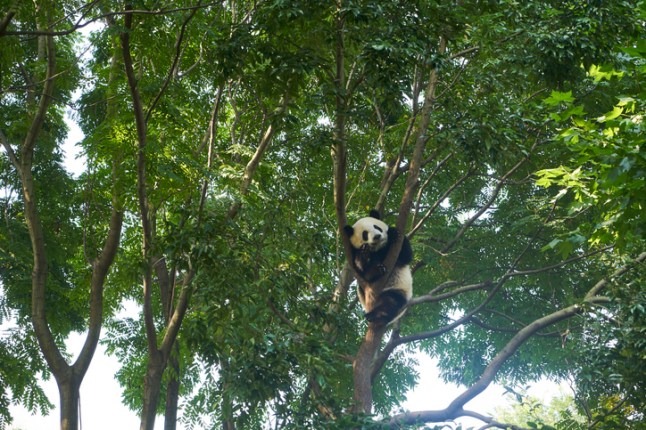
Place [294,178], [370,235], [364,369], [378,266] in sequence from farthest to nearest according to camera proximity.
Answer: [294,178]
[370,235]
[364,369]
[378,266]

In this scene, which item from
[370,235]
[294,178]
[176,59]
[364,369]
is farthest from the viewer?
[294,178]

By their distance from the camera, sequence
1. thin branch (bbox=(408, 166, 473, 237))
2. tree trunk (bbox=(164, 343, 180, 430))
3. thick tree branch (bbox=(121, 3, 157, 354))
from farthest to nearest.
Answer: tree trunk (bbox=(164, 343, 180, 430)) < thin branch (bbox=(408, 166, 473, 237)) < thick tree branch (bbox=(121, 3, 157, 354))

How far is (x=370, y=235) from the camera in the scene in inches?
361

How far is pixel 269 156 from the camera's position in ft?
39.8

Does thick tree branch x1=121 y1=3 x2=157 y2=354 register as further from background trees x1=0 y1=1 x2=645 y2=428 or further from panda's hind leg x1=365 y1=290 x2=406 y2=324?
panda's hind leg x1=365 y1=290 x2=406 y2=324

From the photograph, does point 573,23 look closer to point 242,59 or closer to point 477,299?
point 242,59

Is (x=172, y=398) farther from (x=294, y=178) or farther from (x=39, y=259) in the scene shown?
(x=294, y=178)

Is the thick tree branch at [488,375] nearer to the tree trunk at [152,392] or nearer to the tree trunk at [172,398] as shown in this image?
the tree trunk at [152,392]

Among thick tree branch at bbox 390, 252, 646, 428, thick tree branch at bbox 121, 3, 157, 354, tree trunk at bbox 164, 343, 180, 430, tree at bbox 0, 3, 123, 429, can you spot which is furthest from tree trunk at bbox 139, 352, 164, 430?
thick tree branch at bbox 390, 252, 646, 428

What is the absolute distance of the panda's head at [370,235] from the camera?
915cm

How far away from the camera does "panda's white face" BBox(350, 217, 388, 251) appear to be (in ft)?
30.0

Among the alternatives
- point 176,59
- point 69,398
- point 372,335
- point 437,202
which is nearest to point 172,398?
point 69,398

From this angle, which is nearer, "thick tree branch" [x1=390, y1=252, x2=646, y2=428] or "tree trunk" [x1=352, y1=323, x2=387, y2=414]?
"tree trunk" [x1=352, y1=323, x2=387, y2=414]

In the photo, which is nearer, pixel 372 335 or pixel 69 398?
pixel 372 335
